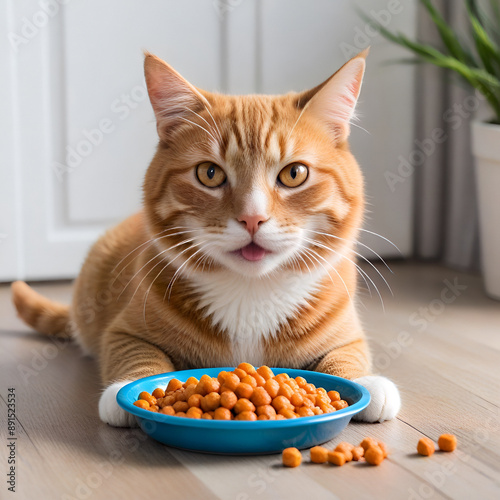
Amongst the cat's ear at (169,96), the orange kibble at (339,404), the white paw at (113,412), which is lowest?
the white paw at (113,412)

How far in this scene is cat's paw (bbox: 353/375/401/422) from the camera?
135cm

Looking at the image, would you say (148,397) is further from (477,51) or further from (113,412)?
(477,51)

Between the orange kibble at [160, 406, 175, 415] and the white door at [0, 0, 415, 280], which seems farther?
the white door at [0, 0, 415, 280]

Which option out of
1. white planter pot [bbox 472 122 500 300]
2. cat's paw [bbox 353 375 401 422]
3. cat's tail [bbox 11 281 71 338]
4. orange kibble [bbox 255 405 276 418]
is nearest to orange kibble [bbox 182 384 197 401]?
orange kibble [bbox 255 405 276 418]

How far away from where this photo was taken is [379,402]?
1351mm

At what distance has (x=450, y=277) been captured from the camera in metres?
2.69

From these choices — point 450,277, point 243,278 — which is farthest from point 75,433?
point 450,277

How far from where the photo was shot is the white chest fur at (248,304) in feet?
4.71

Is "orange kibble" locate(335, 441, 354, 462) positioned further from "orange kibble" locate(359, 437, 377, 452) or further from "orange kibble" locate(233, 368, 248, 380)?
"orange kibble" locate(233, 368, 248, 380)

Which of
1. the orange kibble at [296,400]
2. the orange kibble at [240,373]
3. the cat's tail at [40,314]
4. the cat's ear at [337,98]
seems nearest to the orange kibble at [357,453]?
the orange kibble at [296,400]

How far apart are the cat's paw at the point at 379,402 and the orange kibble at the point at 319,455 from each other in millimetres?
195

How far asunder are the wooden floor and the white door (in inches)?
26.7

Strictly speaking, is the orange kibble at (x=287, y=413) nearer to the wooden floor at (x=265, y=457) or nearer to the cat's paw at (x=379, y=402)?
the wooden floor at (x=265, y=457)

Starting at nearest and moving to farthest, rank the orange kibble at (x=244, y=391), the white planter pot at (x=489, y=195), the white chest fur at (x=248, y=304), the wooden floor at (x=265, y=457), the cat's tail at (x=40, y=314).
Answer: the wooden floor at (x=265, y=457), the orange kibble at (x=244, y=391), the white chest fur at (x=248, y=304), the cat's tail at (x=40, y=314), the white planter pot at (x=489, y=195)
